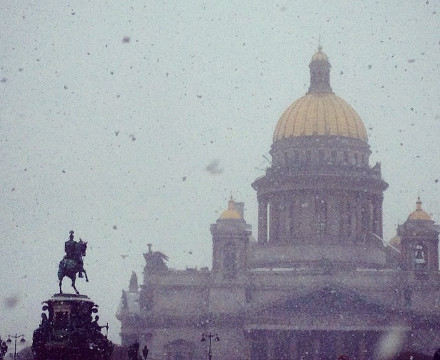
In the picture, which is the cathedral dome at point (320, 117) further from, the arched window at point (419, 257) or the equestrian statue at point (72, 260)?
the equestrian statue at point (72, 260)

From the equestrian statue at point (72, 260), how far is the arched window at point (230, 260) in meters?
44.8

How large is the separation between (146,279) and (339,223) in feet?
51.2

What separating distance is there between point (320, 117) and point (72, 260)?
51354mm

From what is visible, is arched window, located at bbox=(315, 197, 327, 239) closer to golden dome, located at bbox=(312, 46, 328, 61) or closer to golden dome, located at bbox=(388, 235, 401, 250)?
golden dome, located at bbox=(312, 46, 328, 61)

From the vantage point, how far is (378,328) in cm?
6806

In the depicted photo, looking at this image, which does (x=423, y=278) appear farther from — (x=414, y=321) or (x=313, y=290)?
(x=313, y=290)

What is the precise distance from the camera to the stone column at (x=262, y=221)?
255ft

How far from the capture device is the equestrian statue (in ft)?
85.3

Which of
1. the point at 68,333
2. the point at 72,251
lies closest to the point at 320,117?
the point at 72,251

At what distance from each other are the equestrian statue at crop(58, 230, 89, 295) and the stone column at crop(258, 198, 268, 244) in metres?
51.4

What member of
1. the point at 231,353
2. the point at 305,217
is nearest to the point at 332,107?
the point at 305,217

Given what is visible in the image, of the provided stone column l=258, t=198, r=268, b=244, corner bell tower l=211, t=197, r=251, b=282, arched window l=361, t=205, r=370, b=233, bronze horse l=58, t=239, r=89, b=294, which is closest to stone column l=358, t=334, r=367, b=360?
corner bell tower l=211, t=197, r=251, b=282

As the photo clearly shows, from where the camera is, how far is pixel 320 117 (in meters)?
75.6

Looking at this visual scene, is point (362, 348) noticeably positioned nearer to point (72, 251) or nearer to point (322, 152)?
point (322, 152)
